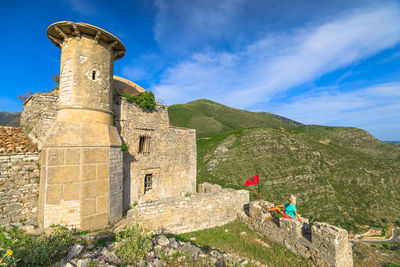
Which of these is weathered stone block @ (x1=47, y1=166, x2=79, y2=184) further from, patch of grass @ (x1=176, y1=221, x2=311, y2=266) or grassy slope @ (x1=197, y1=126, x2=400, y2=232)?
grassy slope @ (x1=197, y1=126, x2=400, y2=232)

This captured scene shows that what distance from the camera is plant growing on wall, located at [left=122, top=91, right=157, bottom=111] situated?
11.0m

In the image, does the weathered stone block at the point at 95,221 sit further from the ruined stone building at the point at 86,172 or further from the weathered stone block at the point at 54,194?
the weathered stone block at the point at 54,194

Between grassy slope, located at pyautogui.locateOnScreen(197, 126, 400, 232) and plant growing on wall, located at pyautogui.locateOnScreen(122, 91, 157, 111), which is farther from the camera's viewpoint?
grassy slope, located at pyautogui.locateOnScreen(197, 126, 400, 232)

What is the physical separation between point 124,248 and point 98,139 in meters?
5.53

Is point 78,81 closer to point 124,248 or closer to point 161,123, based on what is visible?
point 161,123

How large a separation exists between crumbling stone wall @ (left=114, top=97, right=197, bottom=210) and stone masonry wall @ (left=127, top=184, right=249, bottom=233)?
3267 mm

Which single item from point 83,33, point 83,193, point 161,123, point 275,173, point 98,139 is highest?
point 83,33

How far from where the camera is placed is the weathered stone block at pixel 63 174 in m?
7.16

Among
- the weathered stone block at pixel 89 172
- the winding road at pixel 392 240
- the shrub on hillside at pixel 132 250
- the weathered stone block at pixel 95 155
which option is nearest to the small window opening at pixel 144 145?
the weathered stone block at pixel 95 155

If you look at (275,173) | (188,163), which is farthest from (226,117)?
(188,163)

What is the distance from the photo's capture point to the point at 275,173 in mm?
26469

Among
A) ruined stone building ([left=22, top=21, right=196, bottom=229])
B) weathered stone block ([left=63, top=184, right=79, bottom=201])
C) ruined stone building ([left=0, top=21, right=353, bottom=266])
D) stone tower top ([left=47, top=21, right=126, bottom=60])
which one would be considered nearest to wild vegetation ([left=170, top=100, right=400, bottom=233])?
ruined stone building ([left=0, top=21, right=353, bottom=266])

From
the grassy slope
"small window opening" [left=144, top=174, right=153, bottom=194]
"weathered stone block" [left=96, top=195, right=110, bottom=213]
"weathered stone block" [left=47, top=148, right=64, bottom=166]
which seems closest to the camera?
"weathered stone block" [left=47, top=148, right=64, bottom=166]

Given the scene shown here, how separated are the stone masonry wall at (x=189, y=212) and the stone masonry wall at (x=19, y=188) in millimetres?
5039
